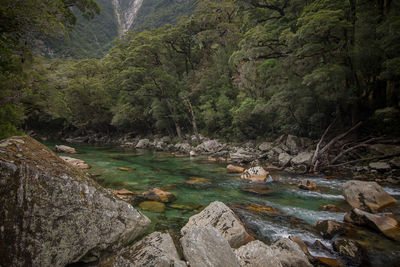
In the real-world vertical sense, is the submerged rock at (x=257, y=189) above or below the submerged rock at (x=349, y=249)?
below

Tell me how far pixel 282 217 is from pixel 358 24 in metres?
12.2

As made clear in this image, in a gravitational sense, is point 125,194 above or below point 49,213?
below

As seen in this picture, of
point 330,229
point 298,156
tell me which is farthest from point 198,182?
point 298,156

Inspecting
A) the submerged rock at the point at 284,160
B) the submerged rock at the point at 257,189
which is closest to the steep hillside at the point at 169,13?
the submerged rock at the point at 284,160

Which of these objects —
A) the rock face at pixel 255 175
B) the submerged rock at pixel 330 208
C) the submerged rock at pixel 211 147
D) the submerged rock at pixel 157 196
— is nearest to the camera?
the submerged rock at pixel 330 208

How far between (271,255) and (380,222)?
376 cm

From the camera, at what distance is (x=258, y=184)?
9570 millimetres

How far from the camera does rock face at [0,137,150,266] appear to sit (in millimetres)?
2348

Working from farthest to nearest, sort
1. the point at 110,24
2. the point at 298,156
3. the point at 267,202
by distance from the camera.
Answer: the point at 110,24 < the point at 298,156 < the point at 267,202

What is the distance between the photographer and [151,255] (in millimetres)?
2650

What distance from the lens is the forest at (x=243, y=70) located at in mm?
8312

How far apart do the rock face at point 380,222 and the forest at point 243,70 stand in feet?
25.3

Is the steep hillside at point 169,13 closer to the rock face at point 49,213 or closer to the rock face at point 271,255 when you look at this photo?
the rock face at point 49,213

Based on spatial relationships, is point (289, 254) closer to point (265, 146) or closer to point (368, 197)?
point (368, 197)
